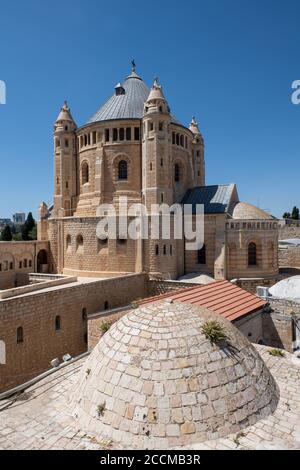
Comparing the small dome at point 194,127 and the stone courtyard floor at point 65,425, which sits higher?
the small dome at point 194,127

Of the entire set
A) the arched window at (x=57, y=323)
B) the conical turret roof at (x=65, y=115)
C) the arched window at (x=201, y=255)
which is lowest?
the arched window at (x=57, y=323)

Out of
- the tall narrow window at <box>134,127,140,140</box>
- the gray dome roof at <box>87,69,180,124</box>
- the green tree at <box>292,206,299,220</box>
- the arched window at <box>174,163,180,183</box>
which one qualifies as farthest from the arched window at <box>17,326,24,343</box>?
the green tree at <box>292,206,299,220</box>

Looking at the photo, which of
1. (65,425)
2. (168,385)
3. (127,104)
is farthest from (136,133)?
(65,425)

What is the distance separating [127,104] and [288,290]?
22413mm

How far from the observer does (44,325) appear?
55.7 feet

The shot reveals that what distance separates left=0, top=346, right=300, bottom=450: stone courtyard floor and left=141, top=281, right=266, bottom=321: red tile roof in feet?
16.6

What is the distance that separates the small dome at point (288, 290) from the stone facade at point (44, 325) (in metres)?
11.2

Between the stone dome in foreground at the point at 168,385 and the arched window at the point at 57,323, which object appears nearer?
the stone dome in foreground at the point at 168,385

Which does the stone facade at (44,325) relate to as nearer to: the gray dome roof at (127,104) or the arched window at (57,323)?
the arched window at (57,323)

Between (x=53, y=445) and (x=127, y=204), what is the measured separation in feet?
75.5

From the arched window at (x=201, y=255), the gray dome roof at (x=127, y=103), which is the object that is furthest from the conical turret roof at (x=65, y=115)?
the arched window at (x=201, y=255)

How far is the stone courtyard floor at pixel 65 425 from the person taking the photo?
6.46 meters

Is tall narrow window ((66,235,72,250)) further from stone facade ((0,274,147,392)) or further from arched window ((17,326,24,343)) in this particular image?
arched window ((17,326,24,343))

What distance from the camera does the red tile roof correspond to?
14.4 m
